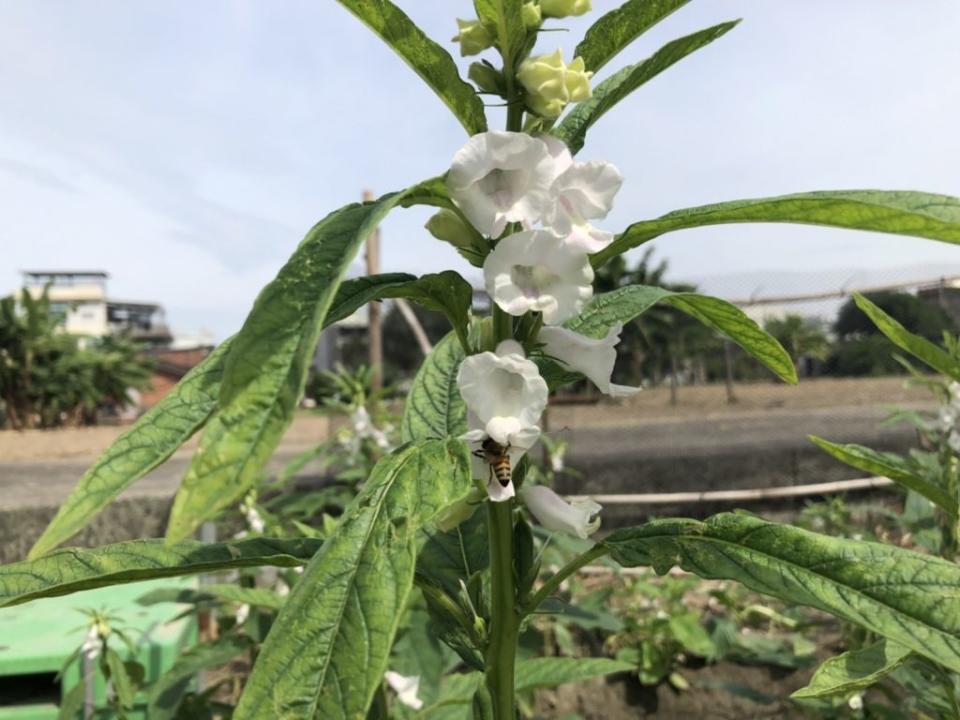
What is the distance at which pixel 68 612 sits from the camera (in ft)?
5.71

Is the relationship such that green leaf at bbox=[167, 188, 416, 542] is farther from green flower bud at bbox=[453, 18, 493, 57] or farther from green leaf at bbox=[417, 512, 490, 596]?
green leaf at bbox=[417, 512, 490, 596]

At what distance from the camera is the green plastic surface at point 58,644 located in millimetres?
1451

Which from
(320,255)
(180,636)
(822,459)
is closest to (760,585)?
(320,255)

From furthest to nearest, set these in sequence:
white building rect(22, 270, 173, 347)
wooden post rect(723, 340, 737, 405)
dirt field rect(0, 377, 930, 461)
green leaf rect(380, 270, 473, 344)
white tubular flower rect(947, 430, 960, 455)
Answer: white building rect(22, 270, 173, 347)
wooden post rect(723, 340, 737, 405)
dirt field rect(0, 377, 930, 461)
white tubular flower rect(947, 430, 960, 455)
green leaf rect(380, 270, 473, 344)

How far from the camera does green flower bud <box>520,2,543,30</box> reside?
0.57m

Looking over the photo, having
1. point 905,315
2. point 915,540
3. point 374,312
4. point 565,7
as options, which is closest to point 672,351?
point 905,315

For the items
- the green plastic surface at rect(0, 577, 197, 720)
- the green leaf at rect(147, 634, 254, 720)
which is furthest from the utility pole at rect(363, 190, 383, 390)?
the green leaf at rect(147, 634, 254, 720)

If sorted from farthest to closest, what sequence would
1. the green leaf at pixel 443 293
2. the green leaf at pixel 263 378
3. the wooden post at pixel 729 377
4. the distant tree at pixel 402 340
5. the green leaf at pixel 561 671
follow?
the wooden post at pixel 729 377 → the distant tree at pixel 402 340 → the green leaf at pixel 561 671 → the green leaf at pixel 443 293 → the green leaf at pixel 263 378

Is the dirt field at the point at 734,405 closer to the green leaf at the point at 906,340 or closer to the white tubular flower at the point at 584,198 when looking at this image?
the green leaf at the point at 906,340

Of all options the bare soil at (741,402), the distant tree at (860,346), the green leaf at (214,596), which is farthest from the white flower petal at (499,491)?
the bare soil at (741,402)

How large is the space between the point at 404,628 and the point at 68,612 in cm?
87

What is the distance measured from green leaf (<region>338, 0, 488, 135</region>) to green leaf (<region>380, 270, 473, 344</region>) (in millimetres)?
137

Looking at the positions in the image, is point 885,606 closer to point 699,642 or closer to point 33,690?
point 33,690

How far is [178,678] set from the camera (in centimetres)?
141
